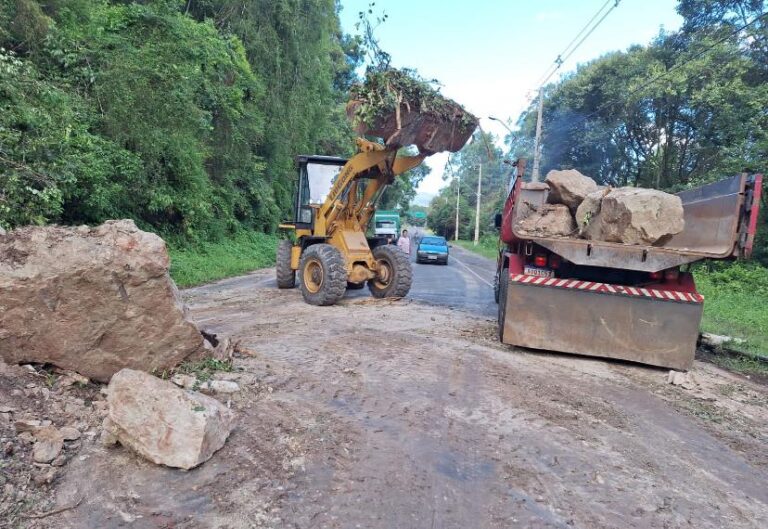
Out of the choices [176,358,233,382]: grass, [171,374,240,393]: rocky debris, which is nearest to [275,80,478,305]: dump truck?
[176,358,233,382]: grass

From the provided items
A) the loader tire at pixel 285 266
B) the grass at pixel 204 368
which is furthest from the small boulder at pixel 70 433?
the loader tire at pixel 285 266

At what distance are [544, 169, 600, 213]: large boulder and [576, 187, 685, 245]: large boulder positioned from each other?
0.82 metres

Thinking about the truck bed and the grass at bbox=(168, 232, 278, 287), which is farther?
the grass at bbox=(168, 232, 278, 287)

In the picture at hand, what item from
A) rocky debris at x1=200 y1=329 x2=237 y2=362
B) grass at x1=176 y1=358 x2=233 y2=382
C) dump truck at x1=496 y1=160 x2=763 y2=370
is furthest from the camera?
dump truck at x1=496 y1=160 x2=763 y2=370

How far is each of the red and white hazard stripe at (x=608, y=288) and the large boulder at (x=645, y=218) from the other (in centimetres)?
58

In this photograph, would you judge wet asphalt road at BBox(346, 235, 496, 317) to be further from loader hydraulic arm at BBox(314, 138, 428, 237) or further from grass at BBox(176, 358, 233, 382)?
grass at BBox(176, 358, 233, 382)

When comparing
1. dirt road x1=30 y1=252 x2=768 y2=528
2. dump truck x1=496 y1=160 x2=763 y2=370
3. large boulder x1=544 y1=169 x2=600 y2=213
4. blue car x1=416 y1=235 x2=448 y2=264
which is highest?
large boulder x1=544 y1=169 x2=600 y2=213

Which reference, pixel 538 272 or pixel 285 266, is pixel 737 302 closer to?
pixel 538 272

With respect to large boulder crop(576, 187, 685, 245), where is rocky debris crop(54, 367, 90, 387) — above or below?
below

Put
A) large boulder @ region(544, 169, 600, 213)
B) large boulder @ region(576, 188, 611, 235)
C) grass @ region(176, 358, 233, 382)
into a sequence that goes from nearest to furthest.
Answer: grass @ region(176, 358, 233, 382) < large boulder @ region(576, 188, 611, 235) < large boulder @ region(544, 169, 600, 213)

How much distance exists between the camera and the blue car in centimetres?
2502

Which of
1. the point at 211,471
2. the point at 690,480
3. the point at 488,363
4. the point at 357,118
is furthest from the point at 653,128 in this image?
the point at 211,471

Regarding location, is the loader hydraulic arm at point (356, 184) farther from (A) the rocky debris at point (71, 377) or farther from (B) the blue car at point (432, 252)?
(B) the blue car at point (432, 252)

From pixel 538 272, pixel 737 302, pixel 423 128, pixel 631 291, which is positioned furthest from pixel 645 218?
pixel 737 302
